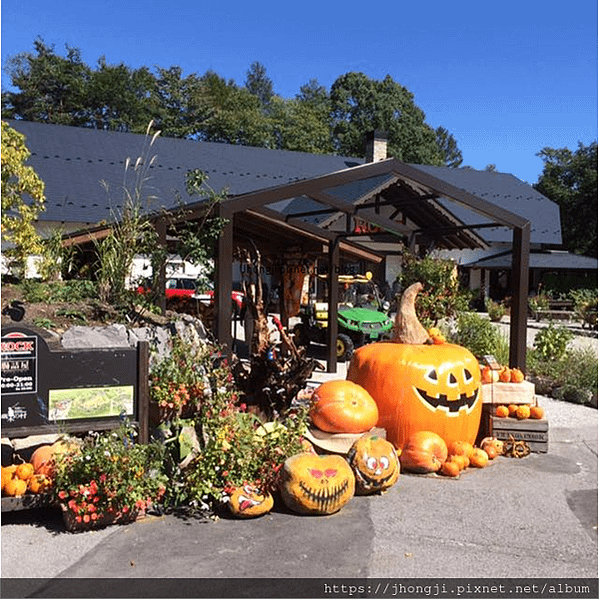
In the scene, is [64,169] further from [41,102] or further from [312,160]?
[41,102]

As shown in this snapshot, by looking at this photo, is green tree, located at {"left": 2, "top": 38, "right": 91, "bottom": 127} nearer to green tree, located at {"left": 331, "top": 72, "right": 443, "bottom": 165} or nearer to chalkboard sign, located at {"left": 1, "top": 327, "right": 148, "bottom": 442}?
green tree, located at {"left": 331, "top": 72, "right": 443, "bottom": 165}

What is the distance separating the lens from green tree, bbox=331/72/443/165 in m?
50.2

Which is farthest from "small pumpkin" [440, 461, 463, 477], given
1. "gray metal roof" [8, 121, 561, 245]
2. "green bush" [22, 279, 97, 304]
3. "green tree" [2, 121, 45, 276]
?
"gray metal roof" [8, 121, 561, 245]

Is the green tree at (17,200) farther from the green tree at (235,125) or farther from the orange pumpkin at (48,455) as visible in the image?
the green tree at (235,125)

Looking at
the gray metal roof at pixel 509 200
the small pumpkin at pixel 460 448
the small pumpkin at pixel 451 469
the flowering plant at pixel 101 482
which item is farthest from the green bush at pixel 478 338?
the gray metal roof at pixel 509 200

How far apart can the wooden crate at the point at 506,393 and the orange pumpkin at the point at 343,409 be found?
4.62ft

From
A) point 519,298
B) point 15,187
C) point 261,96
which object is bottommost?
point 519,298

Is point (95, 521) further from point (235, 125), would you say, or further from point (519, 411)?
point (235, 125)

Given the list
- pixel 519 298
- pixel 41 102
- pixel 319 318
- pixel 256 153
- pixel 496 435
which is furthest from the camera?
pixel 41 102

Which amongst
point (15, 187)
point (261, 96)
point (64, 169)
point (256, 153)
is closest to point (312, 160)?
point (256, 153)

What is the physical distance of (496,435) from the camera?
6.70 meters

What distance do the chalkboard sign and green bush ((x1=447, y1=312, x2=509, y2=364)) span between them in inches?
251

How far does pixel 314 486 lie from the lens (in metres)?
4.85

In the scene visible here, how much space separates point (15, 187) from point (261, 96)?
66734 mm
